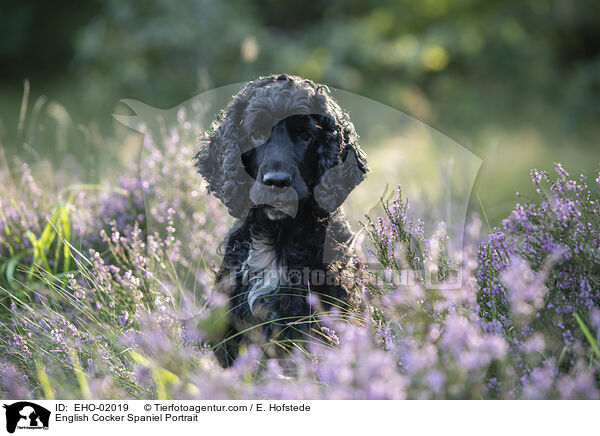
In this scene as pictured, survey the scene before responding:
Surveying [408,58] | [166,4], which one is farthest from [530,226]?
[166,4]

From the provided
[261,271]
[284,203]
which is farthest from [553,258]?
[261,271]

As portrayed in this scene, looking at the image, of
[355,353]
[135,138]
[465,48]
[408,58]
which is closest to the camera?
[355,353]

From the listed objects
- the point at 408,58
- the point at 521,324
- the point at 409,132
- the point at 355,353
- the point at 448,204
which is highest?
the point at 408,58

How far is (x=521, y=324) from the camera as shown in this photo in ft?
8.08

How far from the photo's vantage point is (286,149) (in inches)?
110

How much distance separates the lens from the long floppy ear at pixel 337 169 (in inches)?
112

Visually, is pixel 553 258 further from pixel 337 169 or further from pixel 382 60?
pixel 382 60

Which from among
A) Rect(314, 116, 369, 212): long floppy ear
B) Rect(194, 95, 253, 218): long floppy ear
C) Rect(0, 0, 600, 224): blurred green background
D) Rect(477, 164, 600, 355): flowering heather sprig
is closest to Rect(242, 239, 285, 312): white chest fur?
Rect(194, 95, 253, 218): long floppy ear
